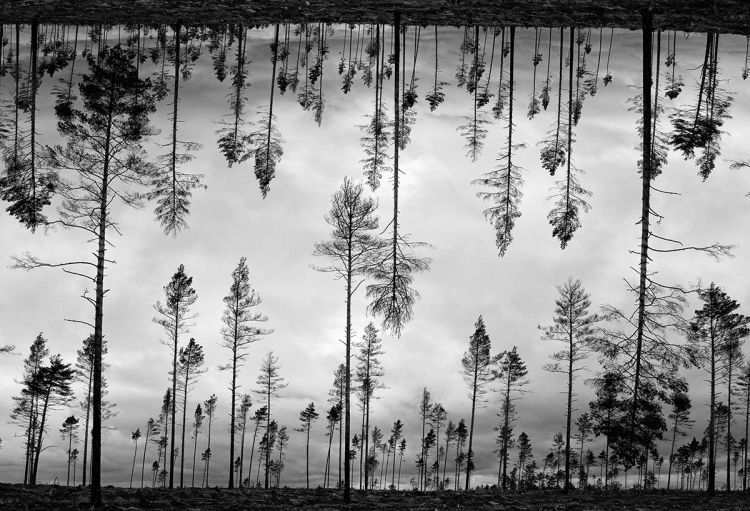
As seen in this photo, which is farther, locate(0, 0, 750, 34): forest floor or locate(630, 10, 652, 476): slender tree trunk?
locate(0, 0, 750, 34): forest floor

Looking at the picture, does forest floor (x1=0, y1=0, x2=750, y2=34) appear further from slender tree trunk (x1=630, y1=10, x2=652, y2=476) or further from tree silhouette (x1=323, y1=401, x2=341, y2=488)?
tree silhouette (x1=323, y1=401, x2=341, y2=488)

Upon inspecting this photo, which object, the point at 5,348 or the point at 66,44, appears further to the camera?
the point at 66,44

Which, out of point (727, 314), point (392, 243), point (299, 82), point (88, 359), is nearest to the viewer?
point (392, 243)

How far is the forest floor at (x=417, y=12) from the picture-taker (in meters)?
14.4

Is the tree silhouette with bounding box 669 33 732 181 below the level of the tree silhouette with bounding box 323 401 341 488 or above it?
above

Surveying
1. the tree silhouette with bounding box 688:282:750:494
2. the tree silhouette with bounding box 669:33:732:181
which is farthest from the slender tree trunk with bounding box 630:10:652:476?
the tree silhouette with bounding box 688:282:750:494

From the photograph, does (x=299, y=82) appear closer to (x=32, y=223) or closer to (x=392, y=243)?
(x=32, y=223)

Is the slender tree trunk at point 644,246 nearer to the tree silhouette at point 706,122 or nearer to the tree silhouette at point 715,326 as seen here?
the tree silhouette at point 706,122

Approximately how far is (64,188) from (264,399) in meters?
30.5

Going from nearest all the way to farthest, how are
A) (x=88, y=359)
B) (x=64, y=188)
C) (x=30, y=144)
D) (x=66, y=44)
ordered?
(x=64, y=188), (x=30, y=144), (x=66, y=44), (x=88, y=359)

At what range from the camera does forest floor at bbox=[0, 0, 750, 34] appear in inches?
567

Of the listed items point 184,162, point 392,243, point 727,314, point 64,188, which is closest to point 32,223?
point 64,188

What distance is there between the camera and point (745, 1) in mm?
13680

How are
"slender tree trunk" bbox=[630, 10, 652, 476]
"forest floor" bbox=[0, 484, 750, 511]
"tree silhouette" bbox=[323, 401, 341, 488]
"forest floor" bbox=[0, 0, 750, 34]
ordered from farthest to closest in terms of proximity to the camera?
"tree silhouette" bbox=[323, 401, 341, 488]
"forest floor" bbox=[0, 484, 750, 511]
"forest floor" bbox=[0, 0, 750, 34]
"slender tree trunk" bbox=[630, 10, 652, 476]
